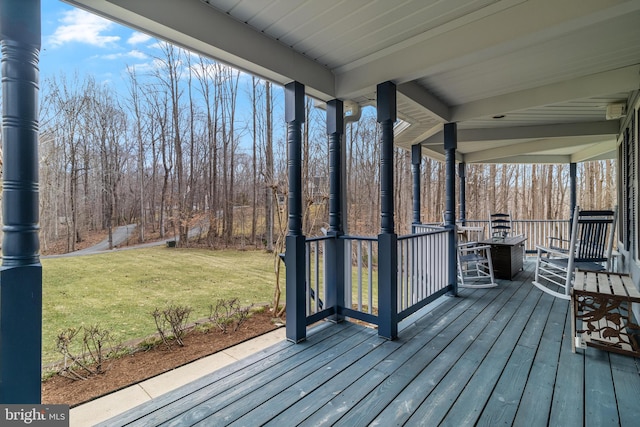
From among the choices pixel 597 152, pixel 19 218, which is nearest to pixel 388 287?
pixel 19 218

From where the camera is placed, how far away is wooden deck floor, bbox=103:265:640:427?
175 cm

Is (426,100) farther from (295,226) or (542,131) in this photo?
(542,131)

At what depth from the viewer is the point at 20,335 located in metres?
1.30

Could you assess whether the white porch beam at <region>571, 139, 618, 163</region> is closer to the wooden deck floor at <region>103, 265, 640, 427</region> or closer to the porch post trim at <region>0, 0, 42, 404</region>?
the wooden deck floor at <region>103, 265, 640, 427</region>

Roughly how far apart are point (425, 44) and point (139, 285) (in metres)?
4.40

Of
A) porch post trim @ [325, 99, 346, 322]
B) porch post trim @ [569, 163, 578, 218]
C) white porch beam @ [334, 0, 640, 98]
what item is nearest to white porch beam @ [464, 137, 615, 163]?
porch post trim @ [569, 163, 578, 218]

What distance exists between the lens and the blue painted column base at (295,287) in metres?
2.75

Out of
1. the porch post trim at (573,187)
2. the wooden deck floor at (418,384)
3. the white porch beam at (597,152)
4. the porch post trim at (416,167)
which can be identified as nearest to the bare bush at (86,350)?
the wooden deck floor at (418,384)

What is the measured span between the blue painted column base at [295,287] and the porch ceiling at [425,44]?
152 cm

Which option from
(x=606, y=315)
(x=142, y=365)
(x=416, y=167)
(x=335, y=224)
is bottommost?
(x=142, y=365)

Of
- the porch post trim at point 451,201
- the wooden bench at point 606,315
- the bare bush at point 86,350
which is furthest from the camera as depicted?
the porch post trim at point 451,201

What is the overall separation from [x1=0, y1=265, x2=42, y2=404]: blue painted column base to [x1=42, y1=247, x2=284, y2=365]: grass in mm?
1900

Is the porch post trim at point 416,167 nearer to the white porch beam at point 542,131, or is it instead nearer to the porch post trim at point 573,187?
the white porch beam at point 542,131

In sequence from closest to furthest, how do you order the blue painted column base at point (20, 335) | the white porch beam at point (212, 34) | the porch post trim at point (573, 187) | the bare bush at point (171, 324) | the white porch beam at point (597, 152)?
the blue painted column base at point (20, 335)
the white porch beam at point (212, 34)
the bare bush at point (171, 324)
the white porch beam at point (597, 152)
the porch post trim at point (573, 187)
